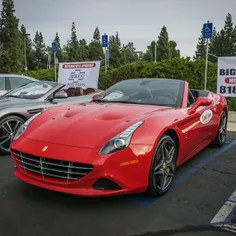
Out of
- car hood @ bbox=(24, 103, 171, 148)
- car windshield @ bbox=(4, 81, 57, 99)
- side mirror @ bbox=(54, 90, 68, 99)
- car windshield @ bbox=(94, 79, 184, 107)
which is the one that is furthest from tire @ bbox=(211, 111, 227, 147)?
car windshield @ bbox=(4, 81, 57, 99)

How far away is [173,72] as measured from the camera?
11.0 m

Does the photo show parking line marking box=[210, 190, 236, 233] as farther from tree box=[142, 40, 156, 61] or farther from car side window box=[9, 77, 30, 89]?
tree box=[142, 40, 156, 61]

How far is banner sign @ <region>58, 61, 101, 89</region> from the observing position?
384 inches

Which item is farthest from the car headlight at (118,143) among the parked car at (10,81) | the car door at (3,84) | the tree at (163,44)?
the tree at (163,44)

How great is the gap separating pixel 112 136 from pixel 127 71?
9.31 m

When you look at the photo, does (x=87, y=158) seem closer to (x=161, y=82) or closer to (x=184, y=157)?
(x=184, y=157)

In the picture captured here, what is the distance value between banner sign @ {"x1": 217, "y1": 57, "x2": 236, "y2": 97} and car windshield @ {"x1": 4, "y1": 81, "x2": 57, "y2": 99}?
4.84 metres

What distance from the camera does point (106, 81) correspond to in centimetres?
1246

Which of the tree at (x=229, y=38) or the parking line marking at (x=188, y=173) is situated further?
the tree at (x=229, y=38)

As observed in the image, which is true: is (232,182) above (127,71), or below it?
below

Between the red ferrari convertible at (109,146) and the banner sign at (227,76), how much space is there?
4759mm

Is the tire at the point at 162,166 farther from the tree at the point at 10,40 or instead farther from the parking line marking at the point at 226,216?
the tree at the point at 10,40

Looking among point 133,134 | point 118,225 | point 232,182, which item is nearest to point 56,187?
point 118,225

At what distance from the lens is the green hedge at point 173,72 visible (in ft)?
33.6
